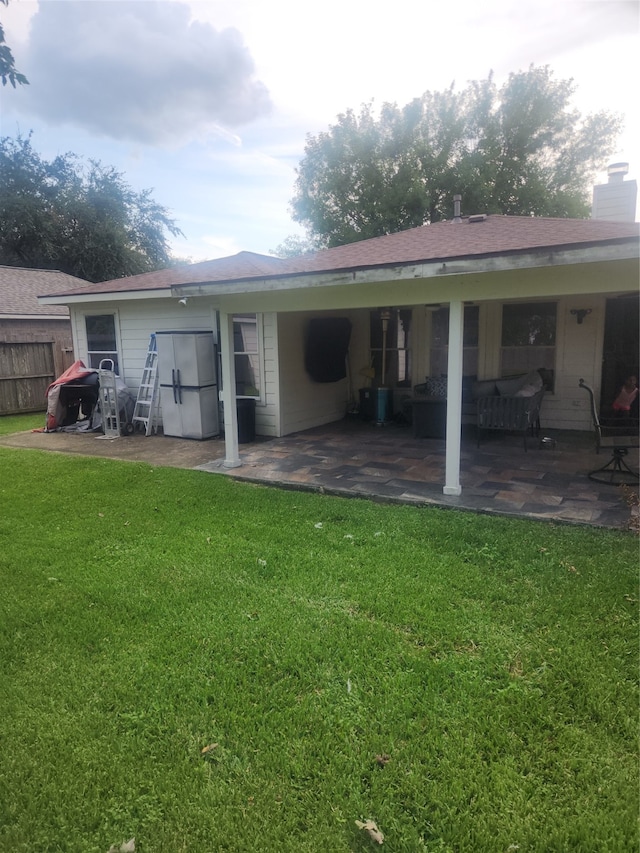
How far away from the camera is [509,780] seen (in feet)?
6.88

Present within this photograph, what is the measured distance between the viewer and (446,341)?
9.62m

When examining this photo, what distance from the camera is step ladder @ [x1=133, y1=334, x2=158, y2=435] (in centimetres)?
973

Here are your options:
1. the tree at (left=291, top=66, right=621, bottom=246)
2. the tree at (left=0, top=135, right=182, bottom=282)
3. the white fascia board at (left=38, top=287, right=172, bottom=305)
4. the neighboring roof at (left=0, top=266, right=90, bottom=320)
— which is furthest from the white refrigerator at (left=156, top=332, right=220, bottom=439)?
the tree at (left=0, top=135, right=182, bottom=282)

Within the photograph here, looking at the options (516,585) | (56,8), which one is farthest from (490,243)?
(56,8)

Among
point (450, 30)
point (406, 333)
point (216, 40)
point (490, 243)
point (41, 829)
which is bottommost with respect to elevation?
point (41, 829)

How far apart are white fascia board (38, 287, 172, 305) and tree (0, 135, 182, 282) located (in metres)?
17.6

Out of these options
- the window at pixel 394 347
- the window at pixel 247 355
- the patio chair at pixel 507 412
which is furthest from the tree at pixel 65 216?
the patio chair at pixel 507 412

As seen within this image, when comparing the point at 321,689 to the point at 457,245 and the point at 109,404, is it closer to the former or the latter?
the point at 457,245

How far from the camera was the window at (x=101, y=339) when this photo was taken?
10844mm

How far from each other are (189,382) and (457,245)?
4.94 metres

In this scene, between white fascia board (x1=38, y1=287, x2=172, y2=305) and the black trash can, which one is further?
white fascia board (x1=38, y1=287, x2=172, y2=305)

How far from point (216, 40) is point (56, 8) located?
1.27 metres

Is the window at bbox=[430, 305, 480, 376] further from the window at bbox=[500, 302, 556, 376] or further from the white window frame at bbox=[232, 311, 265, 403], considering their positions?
the white window frame at bbox=[232, 311, 265, 403]

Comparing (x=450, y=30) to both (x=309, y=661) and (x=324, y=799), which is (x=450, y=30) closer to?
(x=309, y=661)
